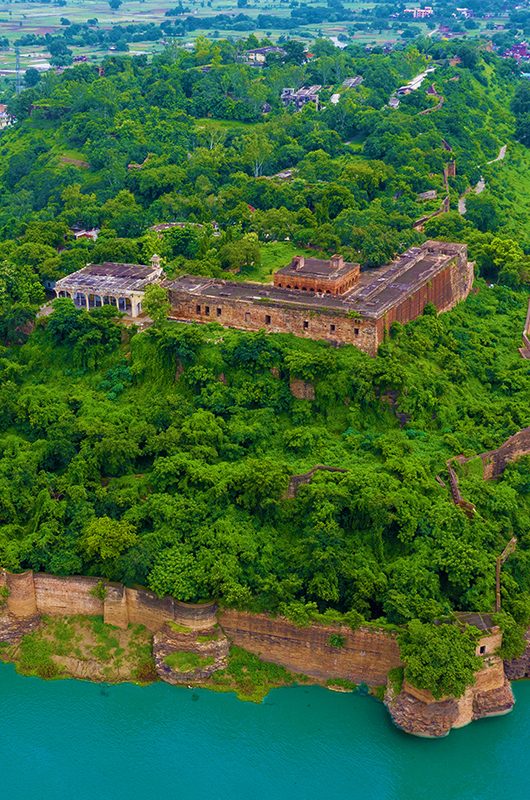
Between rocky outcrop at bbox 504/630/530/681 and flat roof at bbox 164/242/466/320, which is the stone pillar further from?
rocky outcrop at bbox 504/630/530/681

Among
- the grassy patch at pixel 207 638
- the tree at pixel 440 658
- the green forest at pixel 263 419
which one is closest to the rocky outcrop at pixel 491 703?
the tree at pixel 440 658

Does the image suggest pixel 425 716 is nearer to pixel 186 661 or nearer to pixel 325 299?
pixel 186 661

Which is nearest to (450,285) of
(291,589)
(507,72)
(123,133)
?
(291,589)

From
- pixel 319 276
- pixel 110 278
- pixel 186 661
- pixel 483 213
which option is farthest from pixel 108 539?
pixel 483 213

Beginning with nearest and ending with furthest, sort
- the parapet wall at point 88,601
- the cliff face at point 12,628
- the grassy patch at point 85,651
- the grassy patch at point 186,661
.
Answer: the grassy patch at point 186,661
the grassy patch at point 85,651
the parapet wall at point 88,601
the cliff face at point 12,628

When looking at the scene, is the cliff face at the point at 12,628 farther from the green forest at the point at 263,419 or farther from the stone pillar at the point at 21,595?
the green forest at the point at 263,419

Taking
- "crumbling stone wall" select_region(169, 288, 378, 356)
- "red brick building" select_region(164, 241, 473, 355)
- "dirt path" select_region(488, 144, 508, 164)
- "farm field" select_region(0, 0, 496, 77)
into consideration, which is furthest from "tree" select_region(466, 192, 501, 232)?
"farm field" select_region(0, 0, 496, 77)
